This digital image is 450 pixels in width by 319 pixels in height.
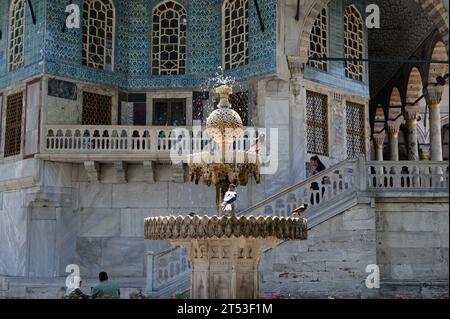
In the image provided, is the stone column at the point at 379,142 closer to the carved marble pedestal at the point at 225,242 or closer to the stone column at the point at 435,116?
the stone column at the point at 435,116

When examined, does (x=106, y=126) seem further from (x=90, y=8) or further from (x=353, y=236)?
(x=353, y=236)

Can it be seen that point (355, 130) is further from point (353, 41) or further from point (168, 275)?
point (168, 275)

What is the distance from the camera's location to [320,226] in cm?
1484

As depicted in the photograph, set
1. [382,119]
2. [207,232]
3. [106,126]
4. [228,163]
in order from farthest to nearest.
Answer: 1. [382,119]
2. [106,126]
3. [228,163]
4. [207,232]

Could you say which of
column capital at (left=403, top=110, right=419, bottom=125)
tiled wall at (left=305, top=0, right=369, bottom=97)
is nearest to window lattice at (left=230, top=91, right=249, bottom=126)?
tiled wall at (left=305, top=0, right=369, bottom=97)

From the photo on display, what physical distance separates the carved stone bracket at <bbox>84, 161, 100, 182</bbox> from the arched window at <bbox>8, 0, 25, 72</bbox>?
3.49m

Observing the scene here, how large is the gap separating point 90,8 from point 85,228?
19.7 feet

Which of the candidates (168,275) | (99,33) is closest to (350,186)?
(168,275)

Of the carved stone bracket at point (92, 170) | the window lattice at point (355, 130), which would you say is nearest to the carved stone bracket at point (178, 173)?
the carved stone bracket at point (92, 170)

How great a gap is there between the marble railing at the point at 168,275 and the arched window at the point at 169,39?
649cm

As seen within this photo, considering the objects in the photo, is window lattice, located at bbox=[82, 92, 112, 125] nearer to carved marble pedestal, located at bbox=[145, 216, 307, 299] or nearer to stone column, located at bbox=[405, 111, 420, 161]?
carved marble pedestal, located at bbox=[145, 216, 307, 299]

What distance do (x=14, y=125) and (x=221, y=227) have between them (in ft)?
37.4

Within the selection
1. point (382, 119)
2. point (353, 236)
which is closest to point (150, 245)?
point (353, 236)

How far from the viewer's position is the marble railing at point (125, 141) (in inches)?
697
